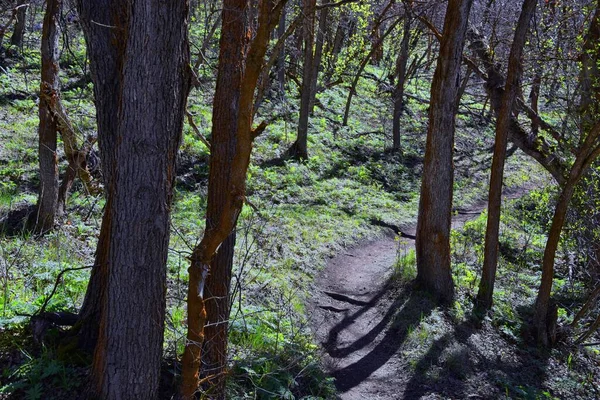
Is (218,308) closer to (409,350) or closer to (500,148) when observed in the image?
(409,350)

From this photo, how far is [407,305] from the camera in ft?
32.8

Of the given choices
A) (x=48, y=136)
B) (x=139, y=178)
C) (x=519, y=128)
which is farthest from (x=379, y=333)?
(x=48, y=136)

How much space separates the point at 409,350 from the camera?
8.77m

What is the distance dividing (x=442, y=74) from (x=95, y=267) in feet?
22.9

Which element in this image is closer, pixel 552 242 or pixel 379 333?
pixel 379 333

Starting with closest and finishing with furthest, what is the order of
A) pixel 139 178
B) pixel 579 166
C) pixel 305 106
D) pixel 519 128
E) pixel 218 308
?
pixel 139 178 → pixel 218 308 → pixel 579 166 → pixel 519 128 → pixel 305 106

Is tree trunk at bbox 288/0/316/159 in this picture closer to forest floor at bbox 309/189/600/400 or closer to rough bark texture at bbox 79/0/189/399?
forest floor at bbox 309/189/600/400

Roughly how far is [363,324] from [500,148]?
3900 millimetres

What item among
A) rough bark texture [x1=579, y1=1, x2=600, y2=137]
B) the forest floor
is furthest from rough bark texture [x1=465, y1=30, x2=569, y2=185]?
the forest floor

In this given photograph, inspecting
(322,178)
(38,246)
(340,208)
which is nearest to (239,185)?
(38,246)

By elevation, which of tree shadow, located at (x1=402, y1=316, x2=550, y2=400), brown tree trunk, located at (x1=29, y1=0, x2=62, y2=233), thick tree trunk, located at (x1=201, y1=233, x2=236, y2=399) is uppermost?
brown tree trunk, located at (x1=29, y1=0, x2=62, y2=233)

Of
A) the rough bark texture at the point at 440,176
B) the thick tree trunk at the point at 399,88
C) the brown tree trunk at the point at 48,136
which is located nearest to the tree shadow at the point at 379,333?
the rough bark texture at the point at 440,176

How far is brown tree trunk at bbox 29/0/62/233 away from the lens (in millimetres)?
9469

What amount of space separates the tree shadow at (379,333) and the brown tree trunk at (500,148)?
1.16 meters
